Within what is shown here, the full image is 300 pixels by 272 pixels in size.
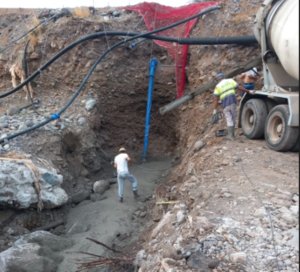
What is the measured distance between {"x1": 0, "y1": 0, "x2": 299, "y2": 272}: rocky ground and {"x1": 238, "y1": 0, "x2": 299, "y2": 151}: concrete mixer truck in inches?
13.6

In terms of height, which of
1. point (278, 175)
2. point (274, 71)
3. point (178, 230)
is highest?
point (274, 71)

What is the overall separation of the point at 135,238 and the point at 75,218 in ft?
6.51

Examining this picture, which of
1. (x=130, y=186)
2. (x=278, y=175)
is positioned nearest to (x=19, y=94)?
(x=130, y=186)

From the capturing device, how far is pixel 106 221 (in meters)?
9.62

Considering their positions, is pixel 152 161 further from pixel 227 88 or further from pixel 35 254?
pixel 35 254

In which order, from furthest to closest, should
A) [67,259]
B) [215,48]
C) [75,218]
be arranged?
[215,48], [75,218], [67,259]

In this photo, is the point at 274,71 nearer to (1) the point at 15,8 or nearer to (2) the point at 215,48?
(2) the point at 215,48

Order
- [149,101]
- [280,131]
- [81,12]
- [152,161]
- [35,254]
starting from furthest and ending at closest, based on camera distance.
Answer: [81,12], [152,161], [149,101], [280,131], [35,254]

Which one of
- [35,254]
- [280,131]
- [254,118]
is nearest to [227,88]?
[254,118]

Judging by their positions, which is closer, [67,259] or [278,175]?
[278,175]

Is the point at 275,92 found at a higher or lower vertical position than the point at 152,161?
higher

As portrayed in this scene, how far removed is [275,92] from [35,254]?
5060 mm

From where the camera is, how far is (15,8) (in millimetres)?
17828

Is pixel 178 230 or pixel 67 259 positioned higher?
pixel 178 230
